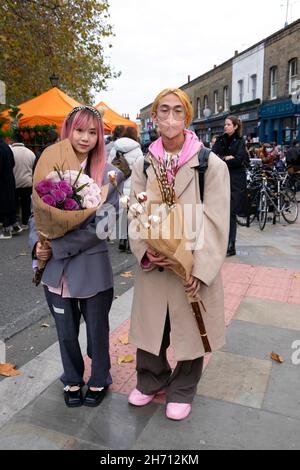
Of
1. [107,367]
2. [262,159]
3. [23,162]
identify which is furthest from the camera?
[262,159]

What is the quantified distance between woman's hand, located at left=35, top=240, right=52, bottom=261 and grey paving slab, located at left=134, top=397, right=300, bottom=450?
1160 millimetres

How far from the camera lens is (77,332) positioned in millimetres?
2672

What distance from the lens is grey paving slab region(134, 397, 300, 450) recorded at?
233 centimetres

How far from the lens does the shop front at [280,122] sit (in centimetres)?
1933

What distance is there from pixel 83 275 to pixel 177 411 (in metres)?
0.99

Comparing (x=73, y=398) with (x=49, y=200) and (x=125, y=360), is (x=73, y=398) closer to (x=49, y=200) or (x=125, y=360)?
(x=125, y=360)

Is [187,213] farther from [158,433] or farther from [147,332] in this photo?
[158,433]

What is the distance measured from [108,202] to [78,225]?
246 millimetres

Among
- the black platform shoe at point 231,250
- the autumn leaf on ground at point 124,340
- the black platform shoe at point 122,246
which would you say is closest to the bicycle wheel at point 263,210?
the black platform shoe at point 231,250

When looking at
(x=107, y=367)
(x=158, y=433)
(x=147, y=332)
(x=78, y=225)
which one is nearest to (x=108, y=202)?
(x=78, y=225)

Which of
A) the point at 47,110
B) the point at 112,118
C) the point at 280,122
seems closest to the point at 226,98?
the point at 280,122

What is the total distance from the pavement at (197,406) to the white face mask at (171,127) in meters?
1.67

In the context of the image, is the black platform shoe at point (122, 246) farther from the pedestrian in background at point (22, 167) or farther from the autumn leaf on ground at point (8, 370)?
the autumn leaf on ground at point (8, 370)
